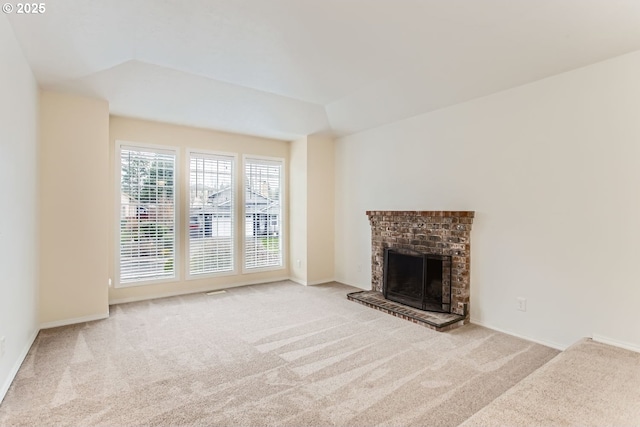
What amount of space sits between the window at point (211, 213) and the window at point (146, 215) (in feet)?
0.99

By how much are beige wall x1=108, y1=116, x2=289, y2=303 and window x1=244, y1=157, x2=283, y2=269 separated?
148 mm

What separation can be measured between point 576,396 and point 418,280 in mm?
2243

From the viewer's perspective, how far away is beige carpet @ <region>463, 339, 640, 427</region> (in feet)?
5.98

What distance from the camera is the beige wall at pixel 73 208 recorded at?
11.9 feet

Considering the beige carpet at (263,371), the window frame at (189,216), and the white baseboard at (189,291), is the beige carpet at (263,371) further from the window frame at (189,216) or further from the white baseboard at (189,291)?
the window frame at (189,216)

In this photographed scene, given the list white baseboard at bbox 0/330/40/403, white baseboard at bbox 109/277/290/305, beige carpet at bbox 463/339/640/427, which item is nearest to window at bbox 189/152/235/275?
white baseboard at bbox 109/277/290/305

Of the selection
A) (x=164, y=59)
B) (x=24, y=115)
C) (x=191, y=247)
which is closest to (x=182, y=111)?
(x=164, y=59)

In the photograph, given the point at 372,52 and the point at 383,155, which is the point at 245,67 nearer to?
the point at 372,52

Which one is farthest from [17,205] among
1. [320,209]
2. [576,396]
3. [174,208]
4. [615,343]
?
[615,343]

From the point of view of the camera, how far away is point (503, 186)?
357cm

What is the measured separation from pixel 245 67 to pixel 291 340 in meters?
2.89

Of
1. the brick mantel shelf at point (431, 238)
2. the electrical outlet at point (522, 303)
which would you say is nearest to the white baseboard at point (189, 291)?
the brick mantel shelf at point (431, 238)

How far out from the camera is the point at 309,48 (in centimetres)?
309

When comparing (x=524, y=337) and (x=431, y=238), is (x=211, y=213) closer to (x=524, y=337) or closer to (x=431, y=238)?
(x=431, y=238)
